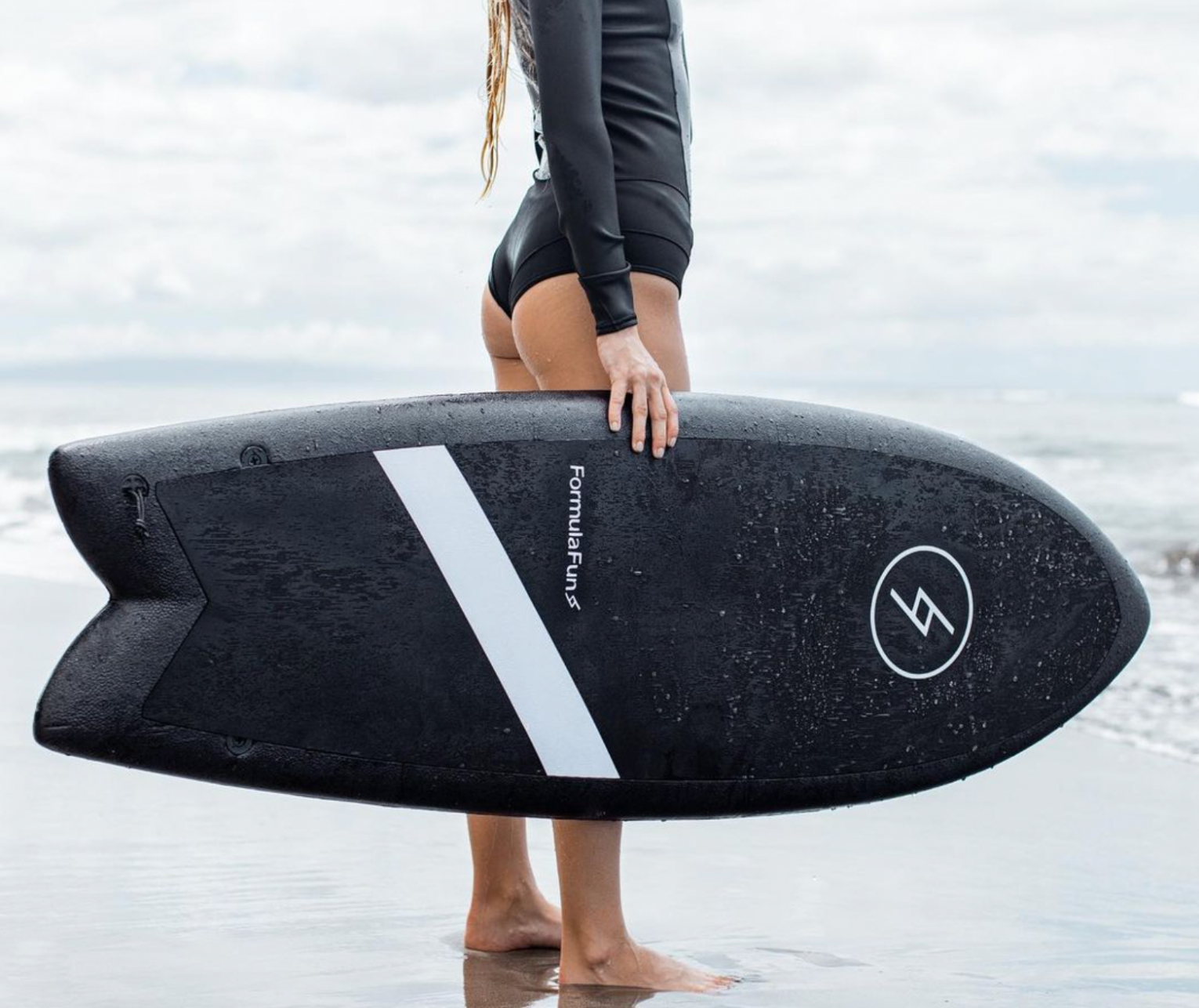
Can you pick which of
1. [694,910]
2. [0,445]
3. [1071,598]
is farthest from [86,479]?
[0,445]

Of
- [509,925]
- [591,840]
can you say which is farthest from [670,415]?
[509,925]

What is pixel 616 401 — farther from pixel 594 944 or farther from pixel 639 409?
pixel 594 944

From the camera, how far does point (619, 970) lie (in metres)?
2.05

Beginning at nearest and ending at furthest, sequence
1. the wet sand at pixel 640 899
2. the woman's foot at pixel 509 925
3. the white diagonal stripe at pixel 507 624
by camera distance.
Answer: the white diagonal stripe at pixel 507 624 < the wet sand at pixel 640 899 < the woman's foot at pixel 509 925

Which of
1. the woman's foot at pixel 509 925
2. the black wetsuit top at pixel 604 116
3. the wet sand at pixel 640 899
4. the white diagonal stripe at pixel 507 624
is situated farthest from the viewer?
the woman's foot at pixel 509 925

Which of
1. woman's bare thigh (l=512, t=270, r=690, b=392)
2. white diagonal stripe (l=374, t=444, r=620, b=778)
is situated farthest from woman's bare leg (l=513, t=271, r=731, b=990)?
white diagonal stripe (l=374, t=444, r=620, b=778)

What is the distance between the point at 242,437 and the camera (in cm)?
201

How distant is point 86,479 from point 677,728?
837 millimetres

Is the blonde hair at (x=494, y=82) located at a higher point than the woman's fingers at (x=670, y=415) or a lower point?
higher

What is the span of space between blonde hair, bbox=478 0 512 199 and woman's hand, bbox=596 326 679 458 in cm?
36

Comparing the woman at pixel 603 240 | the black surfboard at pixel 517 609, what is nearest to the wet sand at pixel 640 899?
the woman at pixel 603 240

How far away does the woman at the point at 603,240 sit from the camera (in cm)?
190

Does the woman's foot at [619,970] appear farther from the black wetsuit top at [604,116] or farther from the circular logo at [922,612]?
the black wetsuit top at [604,116]

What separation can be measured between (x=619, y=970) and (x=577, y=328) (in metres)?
0.87
